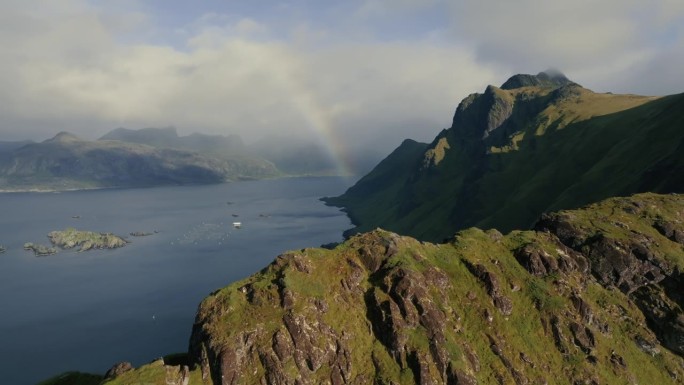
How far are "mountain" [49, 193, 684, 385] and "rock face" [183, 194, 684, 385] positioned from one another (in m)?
0.18

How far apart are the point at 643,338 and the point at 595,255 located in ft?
50.7

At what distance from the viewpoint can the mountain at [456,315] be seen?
194 feet

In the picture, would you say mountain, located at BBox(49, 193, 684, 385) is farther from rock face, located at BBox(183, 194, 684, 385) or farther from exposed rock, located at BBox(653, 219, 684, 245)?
exposed rock, located at BBox(653, 219, 684, 245)

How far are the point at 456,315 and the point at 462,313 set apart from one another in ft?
4.53

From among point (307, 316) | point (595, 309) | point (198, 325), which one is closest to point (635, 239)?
point (595, 309)

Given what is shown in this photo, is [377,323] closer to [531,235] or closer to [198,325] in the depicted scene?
[198,325]

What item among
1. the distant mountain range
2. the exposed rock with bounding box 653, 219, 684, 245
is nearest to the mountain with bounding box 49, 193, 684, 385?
the distant mountain range

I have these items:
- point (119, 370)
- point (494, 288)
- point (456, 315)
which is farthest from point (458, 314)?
point (119, 370)

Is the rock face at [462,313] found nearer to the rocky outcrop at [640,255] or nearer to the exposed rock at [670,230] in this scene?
the rocky outcrop at [640,255]

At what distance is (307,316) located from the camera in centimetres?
6191

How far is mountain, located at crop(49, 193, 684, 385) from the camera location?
59.0 metres

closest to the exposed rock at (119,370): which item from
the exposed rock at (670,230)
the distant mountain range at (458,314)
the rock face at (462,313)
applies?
the distant mountain range at (458,314)

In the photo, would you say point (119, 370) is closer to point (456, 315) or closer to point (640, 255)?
point (456, 315)

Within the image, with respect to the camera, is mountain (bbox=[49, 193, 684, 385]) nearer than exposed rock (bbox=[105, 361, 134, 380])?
No
